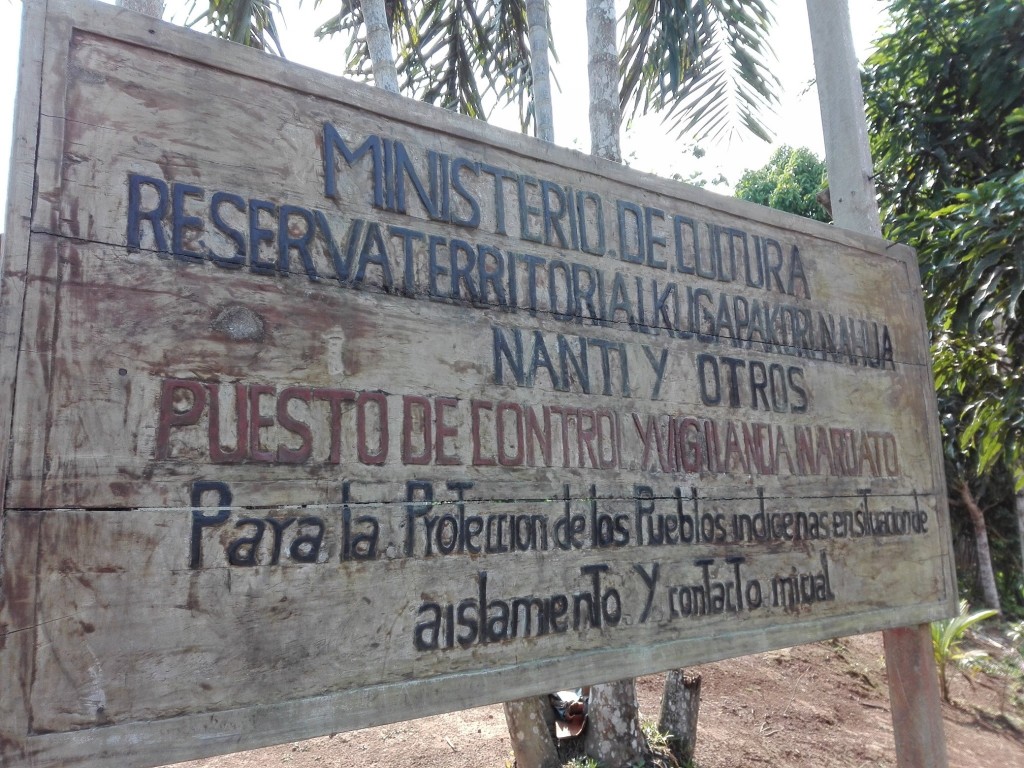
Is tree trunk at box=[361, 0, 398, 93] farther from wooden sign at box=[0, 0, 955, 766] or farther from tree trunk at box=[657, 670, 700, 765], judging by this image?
tree trunk at box=[657, 670, 700, 765]

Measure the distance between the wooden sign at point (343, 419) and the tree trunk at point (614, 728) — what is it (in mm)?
2385

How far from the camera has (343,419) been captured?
5.79 feet

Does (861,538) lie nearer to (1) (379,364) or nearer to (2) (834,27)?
(1) (379,364)

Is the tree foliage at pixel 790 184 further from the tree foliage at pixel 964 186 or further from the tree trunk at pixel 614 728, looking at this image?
the tree trunk at pixel 614 728

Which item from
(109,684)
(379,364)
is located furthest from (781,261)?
(109,684)

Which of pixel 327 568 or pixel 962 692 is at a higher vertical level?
pixel 327 568

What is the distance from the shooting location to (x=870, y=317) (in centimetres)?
297

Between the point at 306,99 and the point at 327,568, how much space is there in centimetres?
103

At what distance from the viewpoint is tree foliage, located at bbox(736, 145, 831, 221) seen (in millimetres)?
17625

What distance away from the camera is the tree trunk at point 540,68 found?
586 cm

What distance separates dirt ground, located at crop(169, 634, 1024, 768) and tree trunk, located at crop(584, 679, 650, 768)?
25.2 inches

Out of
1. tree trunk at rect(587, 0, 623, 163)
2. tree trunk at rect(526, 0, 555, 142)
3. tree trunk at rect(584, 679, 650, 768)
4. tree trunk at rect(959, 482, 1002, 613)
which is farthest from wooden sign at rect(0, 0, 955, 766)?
tree trunk at rect(959, 482, 1002, 613)

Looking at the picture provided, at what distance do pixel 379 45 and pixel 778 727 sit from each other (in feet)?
18.4

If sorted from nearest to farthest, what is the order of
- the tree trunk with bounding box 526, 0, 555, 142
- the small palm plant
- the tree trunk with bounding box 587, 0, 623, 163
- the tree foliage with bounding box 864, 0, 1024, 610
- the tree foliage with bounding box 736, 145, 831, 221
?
the tree foliage with bounding box 864, 0, 1024, 610 < the tree trunk with bounding box 587, 0, 623, 163 < the tree trunk with bounding box 526, 0, 555, 142 < the small palm plant < the tree foliage with bounding box 736, 145, 831, 221
